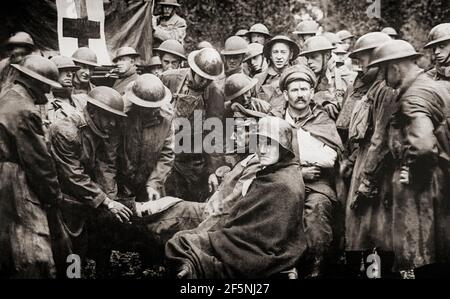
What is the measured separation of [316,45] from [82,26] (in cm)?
245

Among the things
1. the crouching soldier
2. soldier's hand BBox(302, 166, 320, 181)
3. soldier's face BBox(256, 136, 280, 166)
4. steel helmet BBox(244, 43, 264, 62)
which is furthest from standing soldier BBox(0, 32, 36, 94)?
soldier's hand BBox(302, 166, 320, 181)

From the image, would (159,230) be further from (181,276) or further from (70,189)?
(70,189)

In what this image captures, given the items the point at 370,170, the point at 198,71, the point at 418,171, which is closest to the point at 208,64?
the point at 198,71

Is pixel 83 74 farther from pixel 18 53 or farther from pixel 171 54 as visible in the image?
pixel 171 54

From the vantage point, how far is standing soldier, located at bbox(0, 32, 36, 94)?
298 inches

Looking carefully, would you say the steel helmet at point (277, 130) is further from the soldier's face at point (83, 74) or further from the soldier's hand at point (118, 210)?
the soldier's face at point (83, 74)

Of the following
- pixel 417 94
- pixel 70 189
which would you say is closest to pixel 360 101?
pixel 417 94

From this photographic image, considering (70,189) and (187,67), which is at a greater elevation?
(187,67)

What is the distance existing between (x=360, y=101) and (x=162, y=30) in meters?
2.19

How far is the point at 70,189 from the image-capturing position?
7500mm

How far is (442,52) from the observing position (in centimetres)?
745

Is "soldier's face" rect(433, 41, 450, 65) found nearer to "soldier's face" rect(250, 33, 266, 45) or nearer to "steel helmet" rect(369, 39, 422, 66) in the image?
"steel helmet" rect(369, 39, 422, 66)

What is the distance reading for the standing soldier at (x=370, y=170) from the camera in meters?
7.30

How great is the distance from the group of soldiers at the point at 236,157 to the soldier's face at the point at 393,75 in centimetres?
1
